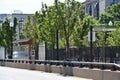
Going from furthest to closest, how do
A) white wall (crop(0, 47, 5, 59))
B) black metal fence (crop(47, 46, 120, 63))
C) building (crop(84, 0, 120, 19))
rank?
building (crop(84, 0, 120, 19)), white wall (crop(0, 47, 5, 59)), black metal fence (crop(47, 46, 120, 63))

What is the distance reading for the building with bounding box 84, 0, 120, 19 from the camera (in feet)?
393

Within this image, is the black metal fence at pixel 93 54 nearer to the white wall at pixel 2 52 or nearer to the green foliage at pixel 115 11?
the white wall at pixel 2 52

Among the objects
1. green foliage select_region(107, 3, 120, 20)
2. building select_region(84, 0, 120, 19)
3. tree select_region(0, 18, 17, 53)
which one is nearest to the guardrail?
tree select_region(0, 18, 17, 53)

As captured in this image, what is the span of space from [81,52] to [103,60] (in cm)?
359

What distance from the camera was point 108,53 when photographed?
28797mm

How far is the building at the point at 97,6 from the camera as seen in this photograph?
119875 mm

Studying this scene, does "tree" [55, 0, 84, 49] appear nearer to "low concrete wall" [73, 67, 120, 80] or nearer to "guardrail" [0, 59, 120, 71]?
"guardrail" [0, 59, 120, 71]

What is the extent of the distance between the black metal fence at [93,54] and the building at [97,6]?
82571mm

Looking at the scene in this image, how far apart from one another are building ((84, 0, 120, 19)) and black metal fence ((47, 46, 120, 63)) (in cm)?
8257

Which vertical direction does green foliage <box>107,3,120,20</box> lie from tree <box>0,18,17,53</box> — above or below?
above

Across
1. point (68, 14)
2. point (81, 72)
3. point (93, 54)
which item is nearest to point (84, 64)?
point (81, 72)

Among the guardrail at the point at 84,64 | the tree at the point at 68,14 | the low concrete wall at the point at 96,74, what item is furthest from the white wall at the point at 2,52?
the low concrete wall at the point at 96,74

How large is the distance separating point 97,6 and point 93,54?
97016 mm

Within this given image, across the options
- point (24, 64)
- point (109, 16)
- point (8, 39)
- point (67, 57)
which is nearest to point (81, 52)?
point (67, 57)
